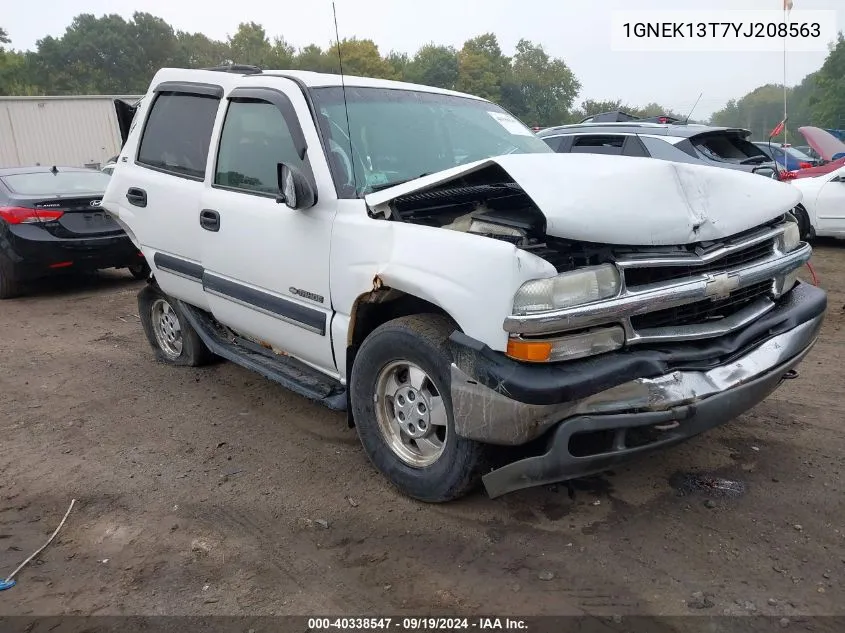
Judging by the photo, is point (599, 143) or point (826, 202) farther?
point (826, 202)

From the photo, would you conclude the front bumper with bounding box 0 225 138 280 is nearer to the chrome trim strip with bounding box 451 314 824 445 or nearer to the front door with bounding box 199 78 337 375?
the front door with bounding box 199 78 337 375

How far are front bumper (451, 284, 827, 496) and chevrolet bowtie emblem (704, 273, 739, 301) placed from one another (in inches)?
8.6

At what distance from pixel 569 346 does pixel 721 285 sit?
0.75 m

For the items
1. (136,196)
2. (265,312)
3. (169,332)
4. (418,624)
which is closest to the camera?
(418,624)

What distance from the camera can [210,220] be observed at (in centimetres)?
401

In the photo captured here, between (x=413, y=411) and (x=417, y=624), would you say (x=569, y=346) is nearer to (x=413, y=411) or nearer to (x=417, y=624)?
(x=413, y=411)

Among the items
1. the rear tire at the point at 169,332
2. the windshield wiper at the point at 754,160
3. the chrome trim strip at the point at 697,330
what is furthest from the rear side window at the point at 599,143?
the chrome trim strip at the point at 697,330

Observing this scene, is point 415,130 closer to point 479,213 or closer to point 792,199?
point 479,213

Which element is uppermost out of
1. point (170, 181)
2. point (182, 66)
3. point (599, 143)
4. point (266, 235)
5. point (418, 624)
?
point (182, 66)

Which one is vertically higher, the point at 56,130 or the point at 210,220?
the point at 56,130

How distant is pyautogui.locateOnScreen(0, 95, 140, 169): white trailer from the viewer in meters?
24.1

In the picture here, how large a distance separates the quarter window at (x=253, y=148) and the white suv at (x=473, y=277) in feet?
0.04

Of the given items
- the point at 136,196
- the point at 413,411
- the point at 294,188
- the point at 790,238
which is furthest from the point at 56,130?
the point at 790,238

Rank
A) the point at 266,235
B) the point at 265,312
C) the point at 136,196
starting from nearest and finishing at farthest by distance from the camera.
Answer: the point at 266,235 → the point at 265,312 → the point at 136,196
